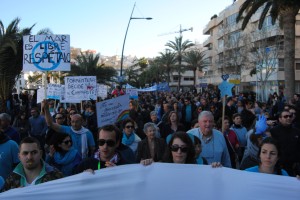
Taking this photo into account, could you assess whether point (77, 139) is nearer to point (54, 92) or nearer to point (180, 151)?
point (180, 151)

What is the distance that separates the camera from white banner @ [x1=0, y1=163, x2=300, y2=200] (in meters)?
3.04

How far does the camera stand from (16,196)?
2.94 m

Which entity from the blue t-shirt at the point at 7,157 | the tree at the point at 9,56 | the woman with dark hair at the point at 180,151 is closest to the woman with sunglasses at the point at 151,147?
the blue t-shirt at the point at 7,157

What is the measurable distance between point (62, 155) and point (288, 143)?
11.0 feet

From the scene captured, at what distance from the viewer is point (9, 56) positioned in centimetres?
1786

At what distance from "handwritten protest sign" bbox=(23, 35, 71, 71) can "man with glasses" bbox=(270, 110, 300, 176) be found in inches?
179

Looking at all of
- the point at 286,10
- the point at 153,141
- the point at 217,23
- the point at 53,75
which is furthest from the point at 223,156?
the point at 217,23

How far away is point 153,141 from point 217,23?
6866 centimetres

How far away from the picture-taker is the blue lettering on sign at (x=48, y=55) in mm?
8383

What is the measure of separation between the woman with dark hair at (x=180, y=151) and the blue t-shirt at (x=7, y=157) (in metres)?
1.99

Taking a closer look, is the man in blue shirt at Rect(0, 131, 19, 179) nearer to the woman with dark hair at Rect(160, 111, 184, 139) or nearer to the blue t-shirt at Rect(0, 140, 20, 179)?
the blue t-shirt at Rect(0, 140, 20, 179)

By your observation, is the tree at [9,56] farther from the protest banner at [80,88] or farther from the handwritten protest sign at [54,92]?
the protest banner at [80,88]

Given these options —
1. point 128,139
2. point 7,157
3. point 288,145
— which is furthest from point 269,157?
point 128,139

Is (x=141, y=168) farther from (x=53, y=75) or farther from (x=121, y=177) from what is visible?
(x=53, y=75)
